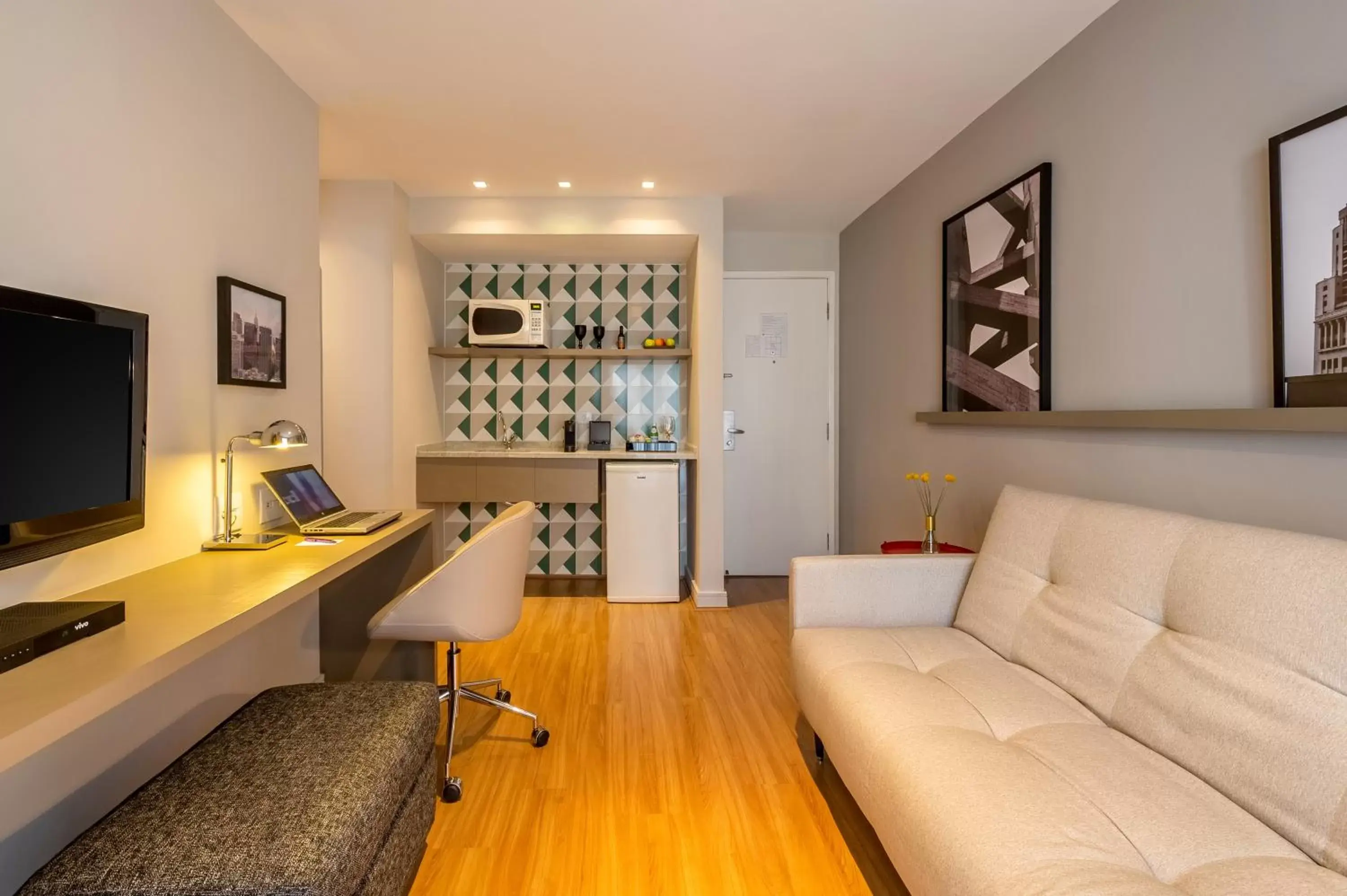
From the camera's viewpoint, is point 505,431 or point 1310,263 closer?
point 1310,263

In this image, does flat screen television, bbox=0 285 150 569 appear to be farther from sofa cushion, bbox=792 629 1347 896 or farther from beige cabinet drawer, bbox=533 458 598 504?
beige cabinet drawer, bbox=533 458 598 504

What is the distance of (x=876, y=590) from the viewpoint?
85.8 inches

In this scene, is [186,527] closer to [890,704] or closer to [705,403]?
[890,704]

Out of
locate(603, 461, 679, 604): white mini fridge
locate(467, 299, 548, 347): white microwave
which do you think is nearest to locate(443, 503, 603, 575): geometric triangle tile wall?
locate(603, 461, 679, 604): white mini fridge

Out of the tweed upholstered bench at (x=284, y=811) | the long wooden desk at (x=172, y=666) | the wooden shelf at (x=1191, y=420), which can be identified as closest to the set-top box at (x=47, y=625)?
the long wooden desk at (x=172, y=666)

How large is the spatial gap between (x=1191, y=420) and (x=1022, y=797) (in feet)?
3.83

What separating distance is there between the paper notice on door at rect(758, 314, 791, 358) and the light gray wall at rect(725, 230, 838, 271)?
355mm

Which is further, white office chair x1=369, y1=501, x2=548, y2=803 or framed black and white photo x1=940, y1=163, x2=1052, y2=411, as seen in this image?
framed black and white photo x1=940, y1=163, x2=1052, y2=411

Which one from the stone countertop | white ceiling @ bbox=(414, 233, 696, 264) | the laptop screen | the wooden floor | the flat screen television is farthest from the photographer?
the stone countertop

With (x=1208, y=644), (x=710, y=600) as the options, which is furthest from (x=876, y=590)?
(x=710, y=600)

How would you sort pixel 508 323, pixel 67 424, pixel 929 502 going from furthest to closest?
pixel 508 323 → pixel 929 502 → pixel 67 424

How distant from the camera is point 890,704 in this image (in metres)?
1.54

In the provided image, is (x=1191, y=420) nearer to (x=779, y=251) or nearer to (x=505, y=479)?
(x=779, y=251)

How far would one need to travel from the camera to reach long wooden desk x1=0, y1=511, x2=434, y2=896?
0.98m
